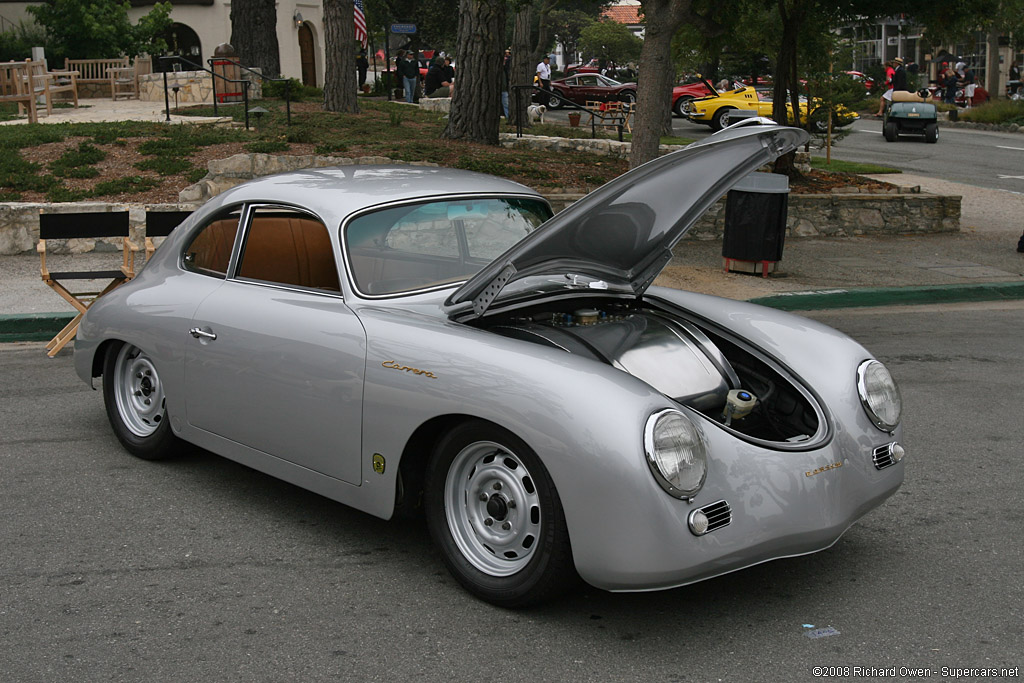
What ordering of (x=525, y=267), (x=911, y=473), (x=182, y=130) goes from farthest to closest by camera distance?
(x=182, y=130) → (x=911, y=473) → (x=525, y=267)

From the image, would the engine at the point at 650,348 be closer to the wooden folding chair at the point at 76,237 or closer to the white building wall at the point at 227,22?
the wooden folding chair at the point at 76,237

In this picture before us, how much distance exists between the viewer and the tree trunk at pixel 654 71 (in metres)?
11.4

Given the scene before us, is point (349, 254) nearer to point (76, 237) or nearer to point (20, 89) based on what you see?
point (76, 237)

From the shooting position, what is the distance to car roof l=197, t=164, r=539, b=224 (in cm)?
474

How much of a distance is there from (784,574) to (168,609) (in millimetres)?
2336

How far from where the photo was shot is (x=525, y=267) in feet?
13.5

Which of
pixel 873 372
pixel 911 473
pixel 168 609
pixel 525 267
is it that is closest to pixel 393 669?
pixel 168 609

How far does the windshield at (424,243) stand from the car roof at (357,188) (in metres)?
0.08

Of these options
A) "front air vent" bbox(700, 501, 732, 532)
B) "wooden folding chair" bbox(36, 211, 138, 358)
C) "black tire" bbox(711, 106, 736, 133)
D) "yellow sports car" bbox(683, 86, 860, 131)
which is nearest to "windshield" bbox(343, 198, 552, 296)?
"front air vent" bbox(700, 501, 732, 532)

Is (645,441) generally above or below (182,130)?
below

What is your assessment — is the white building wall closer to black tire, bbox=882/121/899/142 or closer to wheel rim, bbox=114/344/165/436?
black tire, bbox=882/121/899/142

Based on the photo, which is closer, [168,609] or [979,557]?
[168,609]

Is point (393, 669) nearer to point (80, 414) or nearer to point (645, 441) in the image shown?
point (645, 441)

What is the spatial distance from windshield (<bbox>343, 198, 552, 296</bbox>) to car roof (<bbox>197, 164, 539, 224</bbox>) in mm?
77
